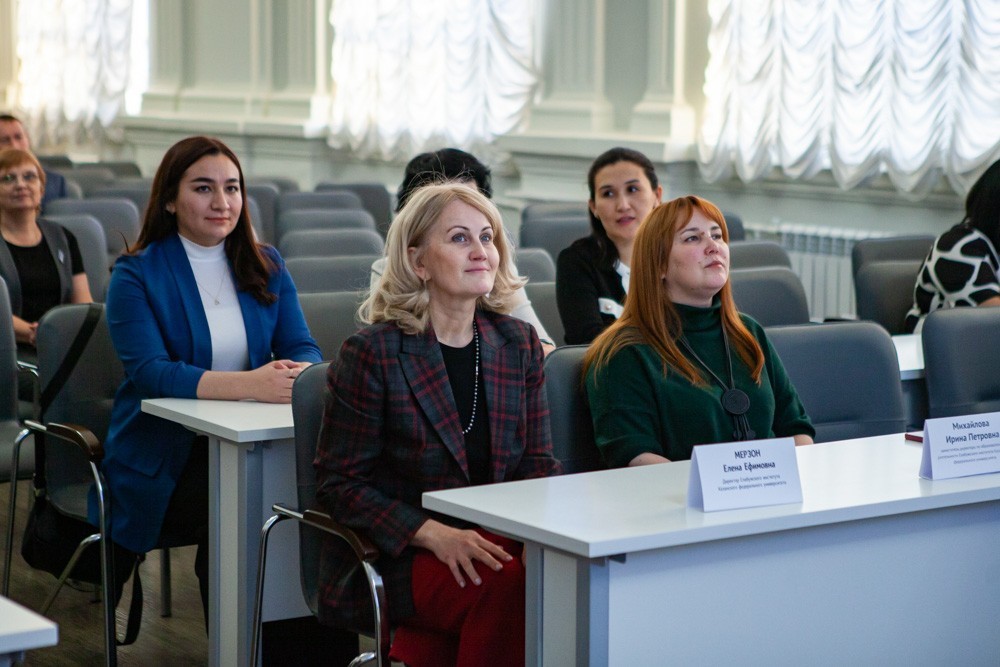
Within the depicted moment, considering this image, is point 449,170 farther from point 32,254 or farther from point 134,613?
point 32,254

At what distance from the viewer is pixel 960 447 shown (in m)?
2.37

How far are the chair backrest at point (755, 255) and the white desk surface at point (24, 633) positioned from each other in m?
3.39

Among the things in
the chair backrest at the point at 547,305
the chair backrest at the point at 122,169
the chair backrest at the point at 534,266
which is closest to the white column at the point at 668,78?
the chair backrest at the point at 534,266

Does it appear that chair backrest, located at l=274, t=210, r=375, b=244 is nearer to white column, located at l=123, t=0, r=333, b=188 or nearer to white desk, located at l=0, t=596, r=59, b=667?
white column, located at l=123, t=0, r=333, b=188

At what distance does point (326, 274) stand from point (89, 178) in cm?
474

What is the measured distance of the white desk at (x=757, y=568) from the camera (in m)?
1.97

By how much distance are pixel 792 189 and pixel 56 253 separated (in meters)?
3.48

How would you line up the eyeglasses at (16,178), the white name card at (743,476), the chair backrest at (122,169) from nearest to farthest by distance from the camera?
the white name card at (743,476)
the eyeglasses at (16,178)
the chair backrest at (122,169)

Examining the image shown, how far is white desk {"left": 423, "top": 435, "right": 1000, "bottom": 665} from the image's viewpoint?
197 cm

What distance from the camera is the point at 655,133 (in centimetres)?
716

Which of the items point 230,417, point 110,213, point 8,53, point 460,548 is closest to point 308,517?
point 460,548

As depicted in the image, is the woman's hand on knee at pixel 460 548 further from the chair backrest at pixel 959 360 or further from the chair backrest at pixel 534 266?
the chair backrest at pixel 534 266

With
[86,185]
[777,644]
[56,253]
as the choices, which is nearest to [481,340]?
[777,644]

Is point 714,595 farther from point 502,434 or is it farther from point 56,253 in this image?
point 56,253
